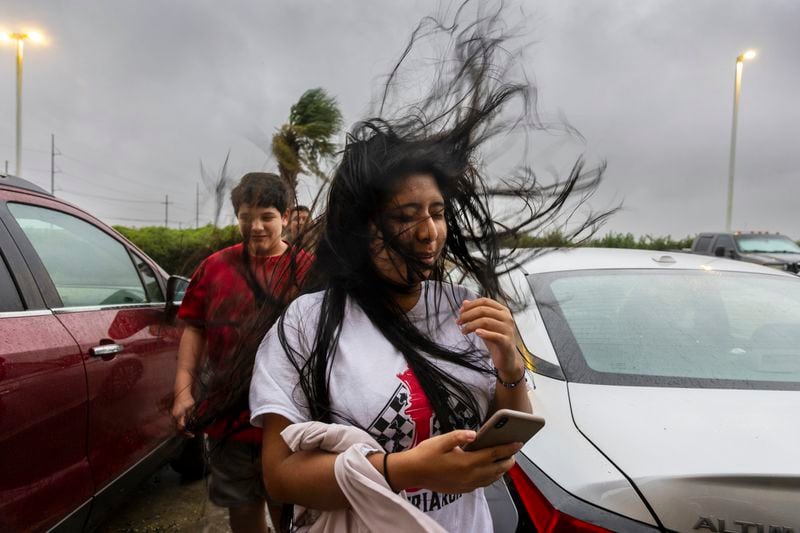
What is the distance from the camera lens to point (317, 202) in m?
1.56

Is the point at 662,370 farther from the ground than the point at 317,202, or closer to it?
closer to it

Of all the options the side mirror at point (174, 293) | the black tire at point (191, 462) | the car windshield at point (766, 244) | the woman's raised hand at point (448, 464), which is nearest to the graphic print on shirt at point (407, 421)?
the woman's raised hand at point (448, 464)

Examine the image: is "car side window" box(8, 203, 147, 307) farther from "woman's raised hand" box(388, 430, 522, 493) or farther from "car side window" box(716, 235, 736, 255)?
"car side window" box(716, 235, 736, 255)

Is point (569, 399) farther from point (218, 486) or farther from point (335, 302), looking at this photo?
point (218, 486)

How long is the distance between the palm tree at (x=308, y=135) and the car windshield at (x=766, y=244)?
1352 centimetres

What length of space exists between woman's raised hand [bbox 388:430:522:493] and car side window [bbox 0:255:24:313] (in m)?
1.70

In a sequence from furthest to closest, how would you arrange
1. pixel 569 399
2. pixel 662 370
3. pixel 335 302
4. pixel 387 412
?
1. pixel 662 370
2. pixel 569 399
3. pixel 335 302
4. pixel 387 412

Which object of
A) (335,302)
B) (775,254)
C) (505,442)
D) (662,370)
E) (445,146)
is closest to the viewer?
(505,442)

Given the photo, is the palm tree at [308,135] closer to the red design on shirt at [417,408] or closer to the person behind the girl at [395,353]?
the person behind the girl at [395,353]

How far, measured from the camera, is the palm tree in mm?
1619

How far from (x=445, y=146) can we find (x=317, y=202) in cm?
37

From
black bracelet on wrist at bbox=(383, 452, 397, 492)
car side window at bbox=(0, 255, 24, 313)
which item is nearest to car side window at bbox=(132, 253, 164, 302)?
car side window at bbox=(0, 255, 24, 313)

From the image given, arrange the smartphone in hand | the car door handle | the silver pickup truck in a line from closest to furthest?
the smartphone in hand < the car door handle < the silver pickup truck

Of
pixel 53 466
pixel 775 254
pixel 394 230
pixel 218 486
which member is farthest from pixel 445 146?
pixel 775 254
